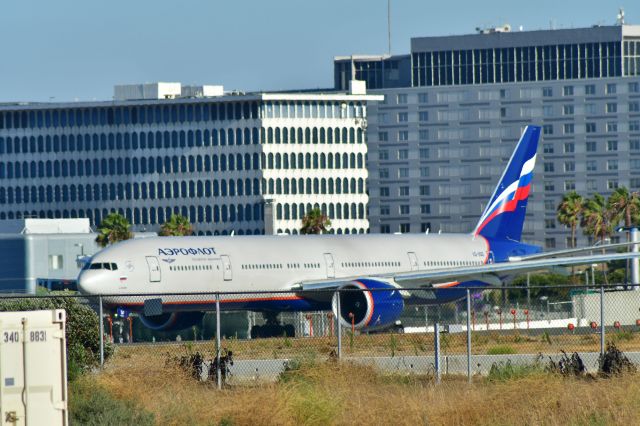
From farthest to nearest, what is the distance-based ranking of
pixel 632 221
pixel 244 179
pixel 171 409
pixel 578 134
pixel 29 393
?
1. pixel 578 134
2. pixel 244 179
3. pixel 632 221
4. pixel 171 409
5. pixel 29 393

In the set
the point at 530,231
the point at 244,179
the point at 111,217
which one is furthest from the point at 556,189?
the point at 111,217

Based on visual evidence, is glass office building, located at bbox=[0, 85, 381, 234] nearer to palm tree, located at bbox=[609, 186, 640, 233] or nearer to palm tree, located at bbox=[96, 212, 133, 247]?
palm tree, located at bbox=[609, 186, 640, 233]

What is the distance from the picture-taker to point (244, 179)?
508 ft

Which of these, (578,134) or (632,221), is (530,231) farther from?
(632,221)

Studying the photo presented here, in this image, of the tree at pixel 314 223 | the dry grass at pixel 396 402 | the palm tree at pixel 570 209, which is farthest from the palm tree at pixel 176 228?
the dry grass at pixel 396 402

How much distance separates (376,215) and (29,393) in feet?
534

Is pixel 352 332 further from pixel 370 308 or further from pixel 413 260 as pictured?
pixel 413 260

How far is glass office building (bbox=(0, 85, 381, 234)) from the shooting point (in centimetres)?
15225

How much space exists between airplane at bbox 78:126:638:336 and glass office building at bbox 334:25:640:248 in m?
114

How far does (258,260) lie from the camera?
50.4 m

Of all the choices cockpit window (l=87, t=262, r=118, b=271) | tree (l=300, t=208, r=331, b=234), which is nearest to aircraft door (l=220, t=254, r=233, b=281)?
cockpit window (l=87, t=262, r=118, b=271)

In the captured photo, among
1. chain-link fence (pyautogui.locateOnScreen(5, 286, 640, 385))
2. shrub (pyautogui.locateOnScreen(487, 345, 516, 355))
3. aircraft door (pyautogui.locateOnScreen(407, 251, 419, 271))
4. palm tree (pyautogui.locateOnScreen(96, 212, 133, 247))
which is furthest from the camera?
palm tree (pyautogui.locateOnScreen(96, 212, 133, 247))

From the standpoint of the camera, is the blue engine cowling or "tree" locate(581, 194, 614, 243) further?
"tree" locate(581, 194, 614, 243)

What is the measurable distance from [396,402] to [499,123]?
155 meters
